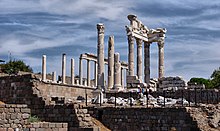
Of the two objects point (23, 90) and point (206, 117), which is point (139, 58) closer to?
point (206, 117)

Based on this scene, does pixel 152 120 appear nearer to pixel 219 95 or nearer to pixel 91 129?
pixel 91 129

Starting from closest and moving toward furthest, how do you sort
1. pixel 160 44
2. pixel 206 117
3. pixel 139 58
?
pixel 206 117 → pixel 139 58 → pixel 160 44

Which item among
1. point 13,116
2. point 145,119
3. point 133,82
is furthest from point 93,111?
point 133,82

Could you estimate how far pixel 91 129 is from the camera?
19.2 metres

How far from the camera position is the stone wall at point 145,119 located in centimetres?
2417

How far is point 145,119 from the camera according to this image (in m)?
25.3

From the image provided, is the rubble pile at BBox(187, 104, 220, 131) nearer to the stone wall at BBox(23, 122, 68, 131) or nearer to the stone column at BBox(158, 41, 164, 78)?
the stone wall at BBox(23, 122, 68, 131)

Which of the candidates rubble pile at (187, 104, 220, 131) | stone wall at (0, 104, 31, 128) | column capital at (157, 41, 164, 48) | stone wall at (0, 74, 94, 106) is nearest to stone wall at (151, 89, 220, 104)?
rubble pile at (187, 104, 220, 131)

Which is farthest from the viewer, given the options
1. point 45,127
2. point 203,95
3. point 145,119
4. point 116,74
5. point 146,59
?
point 146,59

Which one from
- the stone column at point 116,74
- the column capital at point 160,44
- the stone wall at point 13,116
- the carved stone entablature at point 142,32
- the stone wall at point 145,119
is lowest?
the stone wall at point 145,119

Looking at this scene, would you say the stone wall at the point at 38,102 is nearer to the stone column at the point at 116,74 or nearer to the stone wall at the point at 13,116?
the stone wall at the point at 13,116

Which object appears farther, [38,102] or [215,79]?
[215,79]

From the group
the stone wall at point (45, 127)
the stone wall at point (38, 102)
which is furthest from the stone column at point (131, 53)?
the stone wall at point (45, 127)

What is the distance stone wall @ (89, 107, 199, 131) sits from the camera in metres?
24.2
